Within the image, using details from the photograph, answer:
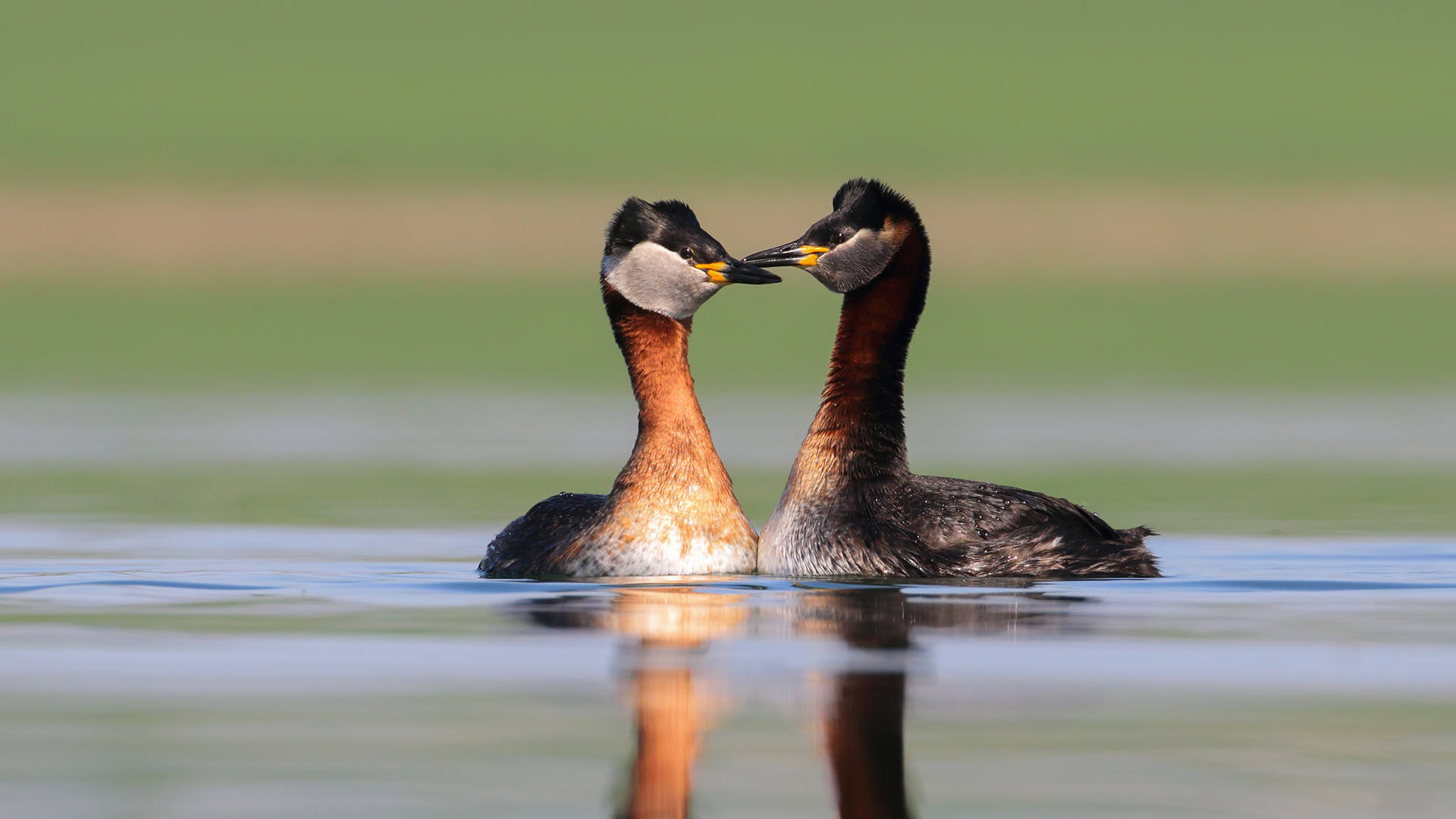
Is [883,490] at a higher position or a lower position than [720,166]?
lower

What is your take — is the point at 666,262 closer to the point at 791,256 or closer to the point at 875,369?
the point at 791,256

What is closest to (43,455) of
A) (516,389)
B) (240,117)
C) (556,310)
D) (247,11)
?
(516,389)

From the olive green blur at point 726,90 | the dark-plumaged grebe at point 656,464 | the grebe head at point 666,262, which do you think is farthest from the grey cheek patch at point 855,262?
the olive green blur at point 726,90

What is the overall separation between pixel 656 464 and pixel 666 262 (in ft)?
3.66

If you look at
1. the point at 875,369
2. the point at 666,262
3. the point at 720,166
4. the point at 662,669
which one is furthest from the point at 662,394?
the point at 720,166

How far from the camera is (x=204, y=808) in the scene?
7320 mm

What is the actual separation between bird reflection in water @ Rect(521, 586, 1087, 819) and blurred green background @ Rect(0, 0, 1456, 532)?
4.28 metres

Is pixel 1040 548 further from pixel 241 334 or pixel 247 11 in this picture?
pixel 247 11

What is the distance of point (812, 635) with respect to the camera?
10.5 metres

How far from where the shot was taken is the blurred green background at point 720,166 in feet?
63.1

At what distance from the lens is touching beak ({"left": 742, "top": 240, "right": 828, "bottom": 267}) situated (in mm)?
13609

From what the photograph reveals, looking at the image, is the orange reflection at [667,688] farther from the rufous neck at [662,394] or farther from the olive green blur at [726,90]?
the olive green blur at [726,90]

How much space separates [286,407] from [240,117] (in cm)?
7604

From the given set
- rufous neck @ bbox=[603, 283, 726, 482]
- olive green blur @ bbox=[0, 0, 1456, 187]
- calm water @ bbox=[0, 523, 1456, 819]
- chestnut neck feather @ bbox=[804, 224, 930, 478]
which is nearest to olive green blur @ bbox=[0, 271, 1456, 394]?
chestnut neck feather @ bbox=[804, 224, 930, 478]
